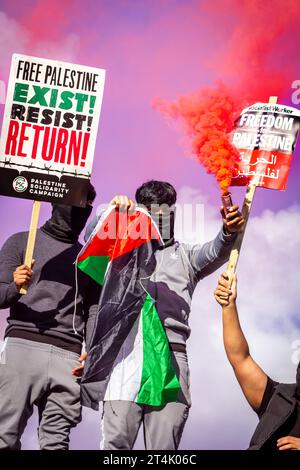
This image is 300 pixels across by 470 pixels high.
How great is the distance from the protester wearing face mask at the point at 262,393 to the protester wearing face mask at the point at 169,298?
0.47 meters

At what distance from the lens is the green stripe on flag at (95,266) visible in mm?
4391

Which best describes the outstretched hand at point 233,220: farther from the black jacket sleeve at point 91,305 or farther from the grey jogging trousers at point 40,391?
the grey jogging trousers at point 40,391

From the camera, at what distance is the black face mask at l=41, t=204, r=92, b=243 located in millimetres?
4637

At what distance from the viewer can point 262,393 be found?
3.80 m

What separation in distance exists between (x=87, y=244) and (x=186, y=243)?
60cm

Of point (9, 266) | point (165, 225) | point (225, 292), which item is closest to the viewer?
point (225, 292)

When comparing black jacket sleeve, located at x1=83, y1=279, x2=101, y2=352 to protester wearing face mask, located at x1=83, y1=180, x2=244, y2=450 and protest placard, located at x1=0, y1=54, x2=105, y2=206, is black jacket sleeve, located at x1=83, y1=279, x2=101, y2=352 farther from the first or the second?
protest placard, located at x1=0, y1=54, x2=105, y2=206

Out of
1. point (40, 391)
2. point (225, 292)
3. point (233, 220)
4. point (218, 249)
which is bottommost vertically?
point (40, 391)

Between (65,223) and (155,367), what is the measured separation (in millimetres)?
1020

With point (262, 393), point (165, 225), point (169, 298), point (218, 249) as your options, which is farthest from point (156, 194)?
point (262, 393)

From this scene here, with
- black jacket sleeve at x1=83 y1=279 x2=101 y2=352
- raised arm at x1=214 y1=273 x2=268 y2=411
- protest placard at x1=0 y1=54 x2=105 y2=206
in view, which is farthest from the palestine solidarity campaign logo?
raised arm at x1=214 y1=273 x2=268 y2=411

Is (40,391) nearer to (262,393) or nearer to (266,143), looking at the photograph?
(262,393)
